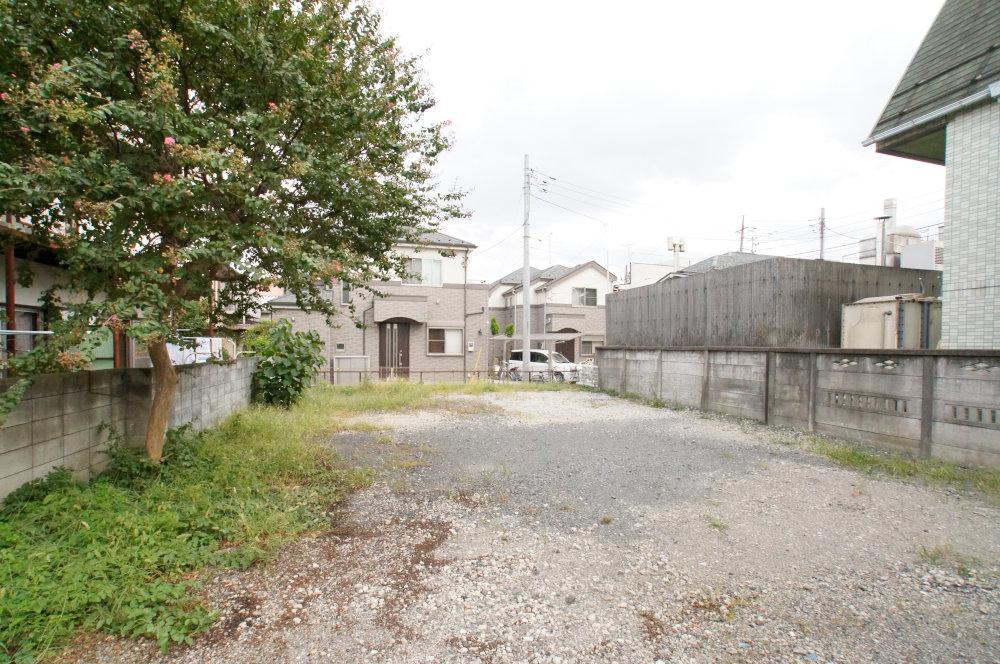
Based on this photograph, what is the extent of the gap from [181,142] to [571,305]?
21.7m

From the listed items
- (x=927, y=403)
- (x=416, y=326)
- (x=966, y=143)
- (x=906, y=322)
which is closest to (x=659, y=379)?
(x=906, y=322)

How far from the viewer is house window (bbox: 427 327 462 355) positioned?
18344 mm

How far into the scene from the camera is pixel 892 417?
5613 mm

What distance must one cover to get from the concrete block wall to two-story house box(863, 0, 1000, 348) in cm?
122

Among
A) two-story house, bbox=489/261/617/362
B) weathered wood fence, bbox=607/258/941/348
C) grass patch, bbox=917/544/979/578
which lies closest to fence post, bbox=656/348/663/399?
weathered wood fence, bbox=607/258/941/348

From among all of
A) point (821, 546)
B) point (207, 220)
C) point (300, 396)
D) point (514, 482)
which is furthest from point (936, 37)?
point (300, 396)

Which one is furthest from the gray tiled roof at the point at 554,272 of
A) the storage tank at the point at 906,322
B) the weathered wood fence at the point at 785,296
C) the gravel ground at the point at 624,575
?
the gravel ground at the point at 624,575

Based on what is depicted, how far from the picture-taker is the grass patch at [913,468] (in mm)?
4398

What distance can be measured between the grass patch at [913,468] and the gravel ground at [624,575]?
39 cm

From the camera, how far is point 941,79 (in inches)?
257

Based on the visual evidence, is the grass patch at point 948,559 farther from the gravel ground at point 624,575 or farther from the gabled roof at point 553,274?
the gabled roof at point 553,274

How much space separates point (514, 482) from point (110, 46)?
14.7 ft

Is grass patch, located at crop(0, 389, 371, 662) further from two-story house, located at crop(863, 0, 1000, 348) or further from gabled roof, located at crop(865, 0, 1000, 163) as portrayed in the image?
gabled roof, located at crop(865, 0, 1000, 163)

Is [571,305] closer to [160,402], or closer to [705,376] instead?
[705,376]
